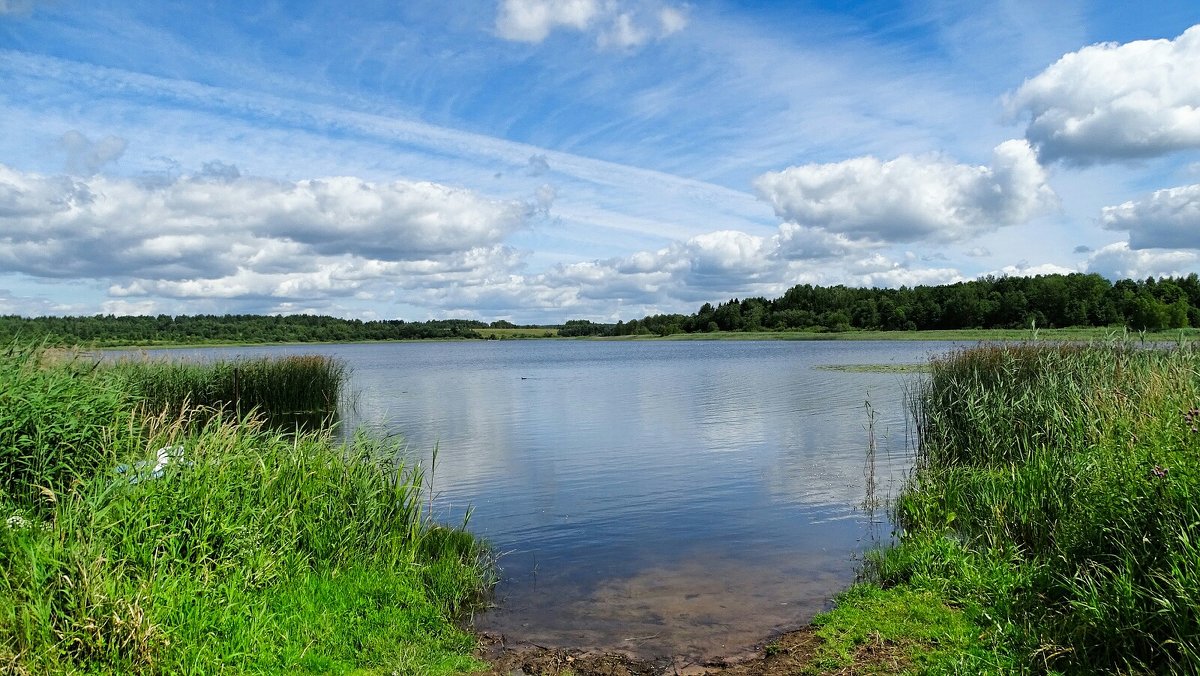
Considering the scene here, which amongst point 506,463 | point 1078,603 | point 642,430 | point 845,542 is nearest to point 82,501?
point 1078,603

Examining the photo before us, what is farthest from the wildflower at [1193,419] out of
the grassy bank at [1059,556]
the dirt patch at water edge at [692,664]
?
the dirt patch at water edge at [692,664]

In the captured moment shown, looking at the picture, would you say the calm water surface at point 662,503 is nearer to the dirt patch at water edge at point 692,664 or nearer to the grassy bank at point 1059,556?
the dirt patch at water edge at point 692,664

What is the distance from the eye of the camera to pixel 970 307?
339 feet

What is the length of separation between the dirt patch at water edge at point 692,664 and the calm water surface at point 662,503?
33 cm

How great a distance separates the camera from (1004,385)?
48.6 feet

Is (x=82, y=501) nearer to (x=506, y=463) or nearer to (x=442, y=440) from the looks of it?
(x=506, y=463)

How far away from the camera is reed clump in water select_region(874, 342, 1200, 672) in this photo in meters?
5.45

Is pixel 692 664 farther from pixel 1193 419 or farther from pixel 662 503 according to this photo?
pixel 662 503

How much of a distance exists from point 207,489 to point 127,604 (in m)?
2.18

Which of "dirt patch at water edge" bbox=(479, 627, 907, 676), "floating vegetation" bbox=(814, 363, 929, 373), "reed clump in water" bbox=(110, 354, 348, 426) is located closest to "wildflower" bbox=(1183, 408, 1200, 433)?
"dirt patch at water edge" bbox=(479, 627, 907, 676)

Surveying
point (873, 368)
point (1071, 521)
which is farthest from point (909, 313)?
point (1071, 521)

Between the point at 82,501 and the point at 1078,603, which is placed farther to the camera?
the point at 82,501

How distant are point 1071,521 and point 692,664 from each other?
3917mm

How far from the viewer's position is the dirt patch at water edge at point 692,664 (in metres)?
6.86
